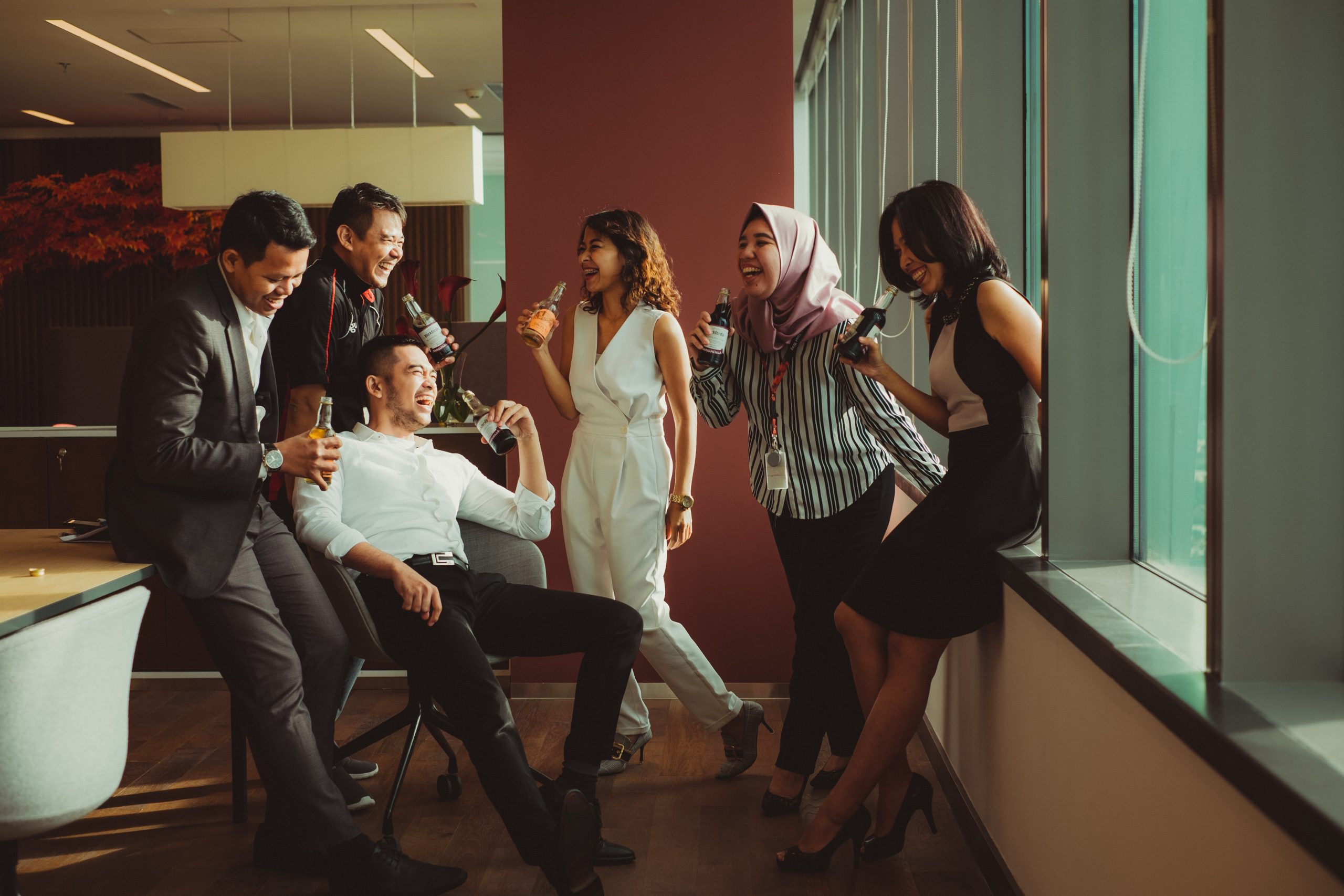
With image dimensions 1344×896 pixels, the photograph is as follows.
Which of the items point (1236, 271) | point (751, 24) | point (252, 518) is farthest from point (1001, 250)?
point (252, 518)

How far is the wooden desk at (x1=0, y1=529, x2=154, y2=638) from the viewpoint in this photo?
68.8 inches

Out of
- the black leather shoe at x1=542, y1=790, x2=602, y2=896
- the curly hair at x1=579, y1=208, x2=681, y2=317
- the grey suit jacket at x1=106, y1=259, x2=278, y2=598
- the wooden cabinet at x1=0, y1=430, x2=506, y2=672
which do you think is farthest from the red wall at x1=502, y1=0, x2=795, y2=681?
the black leather shoe at x1=542, y1=790, x2=602, y2=896

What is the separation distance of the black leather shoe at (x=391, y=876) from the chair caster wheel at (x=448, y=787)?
0.50 m

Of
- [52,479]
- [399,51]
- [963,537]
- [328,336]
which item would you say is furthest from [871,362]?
[399,51]

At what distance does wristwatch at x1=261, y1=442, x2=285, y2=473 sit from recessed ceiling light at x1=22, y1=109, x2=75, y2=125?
27.8 ft

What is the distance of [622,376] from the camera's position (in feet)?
9.38

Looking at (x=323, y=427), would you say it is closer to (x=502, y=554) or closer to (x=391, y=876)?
(x=502, y=554)

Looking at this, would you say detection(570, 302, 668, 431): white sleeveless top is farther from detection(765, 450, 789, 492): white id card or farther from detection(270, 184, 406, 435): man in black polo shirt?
detection(270, 184, 406, 435): man in black polo shirt

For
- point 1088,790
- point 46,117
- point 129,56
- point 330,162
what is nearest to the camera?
point 1088,790

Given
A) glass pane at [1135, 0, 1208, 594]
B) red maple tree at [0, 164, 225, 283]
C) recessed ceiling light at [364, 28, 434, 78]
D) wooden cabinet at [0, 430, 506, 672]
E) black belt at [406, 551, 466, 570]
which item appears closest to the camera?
glass pane at [1135, 0, 1208, 594]

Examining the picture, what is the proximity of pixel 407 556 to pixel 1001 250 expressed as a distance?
1687 mm

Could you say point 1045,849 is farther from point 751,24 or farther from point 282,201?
point 751,24

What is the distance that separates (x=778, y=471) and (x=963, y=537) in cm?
62

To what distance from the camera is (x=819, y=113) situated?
6.59 m
